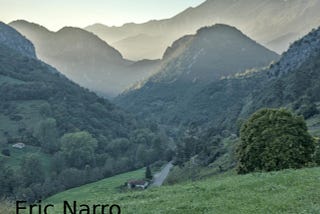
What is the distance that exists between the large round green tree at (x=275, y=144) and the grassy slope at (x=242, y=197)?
9.92 meters

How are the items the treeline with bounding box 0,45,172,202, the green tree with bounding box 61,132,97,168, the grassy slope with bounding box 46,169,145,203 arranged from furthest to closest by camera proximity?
the green tree with bounding box 61,132,97,168, the treeline with bounding box 0,45,172,202, the grassy slope with bounding box 46,169,145,203

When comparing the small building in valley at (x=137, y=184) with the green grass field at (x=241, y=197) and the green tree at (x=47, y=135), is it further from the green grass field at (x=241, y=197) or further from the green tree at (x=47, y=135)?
the green grass field at (x=241, y=197)

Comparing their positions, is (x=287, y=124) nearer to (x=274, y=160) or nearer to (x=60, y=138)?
(x=274, y=160)

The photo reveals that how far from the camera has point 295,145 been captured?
137ft

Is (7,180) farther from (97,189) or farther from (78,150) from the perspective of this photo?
(78,150)

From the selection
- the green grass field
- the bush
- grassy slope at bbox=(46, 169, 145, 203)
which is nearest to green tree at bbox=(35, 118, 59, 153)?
the bush

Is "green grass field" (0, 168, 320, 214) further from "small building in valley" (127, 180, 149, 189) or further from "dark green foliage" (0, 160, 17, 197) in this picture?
"dark green foliage" (0, 160, 17, 197)

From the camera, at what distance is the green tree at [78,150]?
160m

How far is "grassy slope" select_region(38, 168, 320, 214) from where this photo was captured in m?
21.9

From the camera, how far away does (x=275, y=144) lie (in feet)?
138

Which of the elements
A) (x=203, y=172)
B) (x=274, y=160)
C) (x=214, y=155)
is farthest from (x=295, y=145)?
(x=214, y=155)

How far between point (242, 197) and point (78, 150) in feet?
460

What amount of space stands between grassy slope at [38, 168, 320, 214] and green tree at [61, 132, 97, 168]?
435ft

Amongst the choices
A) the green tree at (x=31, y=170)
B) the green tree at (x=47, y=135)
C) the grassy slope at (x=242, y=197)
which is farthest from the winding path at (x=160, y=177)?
Answer: the grassy slope at (x=242, y=197)
